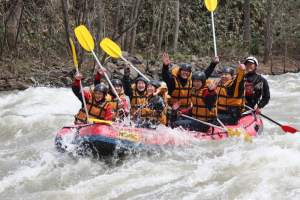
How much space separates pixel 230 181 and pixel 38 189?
213cm

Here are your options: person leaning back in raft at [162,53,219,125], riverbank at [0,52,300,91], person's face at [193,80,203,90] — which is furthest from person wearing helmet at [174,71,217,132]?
riverbank at [0,52,300,91]

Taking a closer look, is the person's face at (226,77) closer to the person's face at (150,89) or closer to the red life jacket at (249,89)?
the red life jacket at (249,89)

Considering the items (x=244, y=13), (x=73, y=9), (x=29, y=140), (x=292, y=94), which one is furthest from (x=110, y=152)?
(x=244, y=13)

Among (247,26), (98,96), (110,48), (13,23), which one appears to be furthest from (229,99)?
(247,26)

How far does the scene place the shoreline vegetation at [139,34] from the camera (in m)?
14.3

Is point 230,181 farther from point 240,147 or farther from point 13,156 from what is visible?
point 13,156

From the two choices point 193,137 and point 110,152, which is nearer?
point 110,152

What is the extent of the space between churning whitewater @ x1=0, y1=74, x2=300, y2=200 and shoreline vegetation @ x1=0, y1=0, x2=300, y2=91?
Answer: 19.8ft

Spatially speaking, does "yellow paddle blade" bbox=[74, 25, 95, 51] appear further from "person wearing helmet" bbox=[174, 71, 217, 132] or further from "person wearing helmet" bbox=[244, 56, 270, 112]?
"person wearing helmet" bbox=[244, 56, 270, 112]

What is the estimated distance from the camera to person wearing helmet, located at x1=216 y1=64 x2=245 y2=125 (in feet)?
23.4

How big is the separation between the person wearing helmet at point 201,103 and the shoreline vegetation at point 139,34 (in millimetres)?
6573

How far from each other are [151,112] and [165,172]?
1.22 m

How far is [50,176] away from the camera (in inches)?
242

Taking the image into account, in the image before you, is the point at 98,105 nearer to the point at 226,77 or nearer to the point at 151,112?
the point at 151,112
